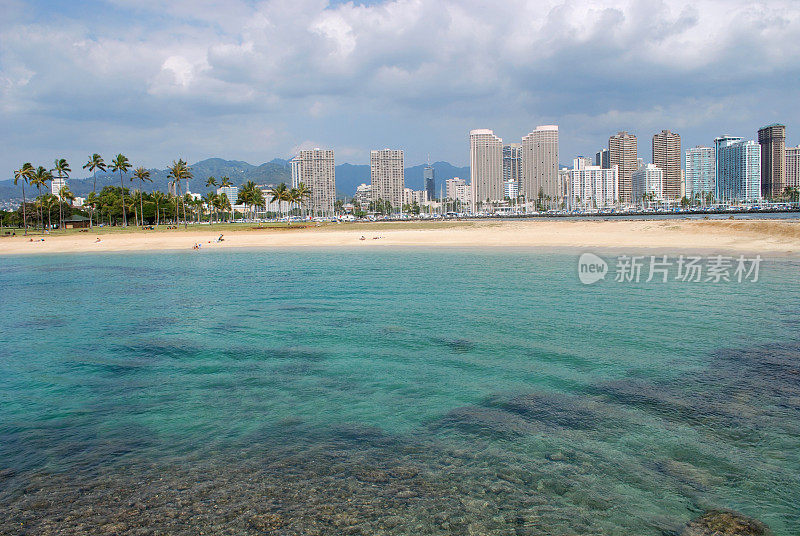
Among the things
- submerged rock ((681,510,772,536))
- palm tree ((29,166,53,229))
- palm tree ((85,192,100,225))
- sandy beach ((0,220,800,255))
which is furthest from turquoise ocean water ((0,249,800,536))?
palm tree ((85,192,100,225))

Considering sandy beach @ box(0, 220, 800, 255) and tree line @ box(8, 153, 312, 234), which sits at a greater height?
tree line @ box(8, 153, 312, 234)

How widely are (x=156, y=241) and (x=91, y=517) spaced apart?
63.0 metres

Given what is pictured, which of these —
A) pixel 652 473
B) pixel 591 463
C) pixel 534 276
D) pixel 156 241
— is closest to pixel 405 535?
pixel 591 463

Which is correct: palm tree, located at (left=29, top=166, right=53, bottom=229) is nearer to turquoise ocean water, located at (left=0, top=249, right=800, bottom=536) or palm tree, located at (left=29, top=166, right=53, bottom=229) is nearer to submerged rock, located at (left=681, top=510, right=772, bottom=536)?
turquoise ocean water, located at (left=0, top=249, right=800, bottom=536)

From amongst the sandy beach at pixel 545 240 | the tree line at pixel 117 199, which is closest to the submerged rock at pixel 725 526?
the sandy beach at pixel 545 240

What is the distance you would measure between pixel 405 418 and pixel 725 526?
182 inches

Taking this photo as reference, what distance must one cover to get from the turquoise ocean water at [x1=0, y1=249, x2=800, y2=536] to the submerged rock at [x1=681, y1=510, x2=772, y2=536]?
0.14 metres

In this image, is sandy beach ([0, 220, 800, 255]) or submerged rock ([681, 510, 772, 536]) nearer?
submerged rock ([681, 510, 772, 536])

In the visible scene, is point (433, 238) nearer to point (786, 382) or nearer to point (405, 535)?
point (786, 382)

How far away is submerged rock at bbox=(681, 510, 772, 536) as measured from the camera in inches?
215

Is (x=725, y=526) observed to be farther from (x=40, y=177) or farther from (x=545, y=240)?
(x=40, y=177)

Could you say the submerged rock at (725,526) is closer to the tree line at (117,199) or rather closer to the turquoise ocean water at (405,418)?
the turquoise ocean water at (405,418)

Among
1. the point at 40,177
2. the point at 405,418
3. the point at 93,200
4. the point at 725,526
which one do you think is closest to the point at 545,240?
the point at 405,418

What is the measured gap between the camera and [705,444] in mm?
7469
